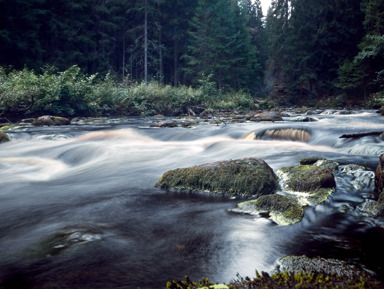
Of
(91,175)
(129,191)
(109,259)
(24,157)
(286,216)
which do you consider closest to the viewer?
(109,259)

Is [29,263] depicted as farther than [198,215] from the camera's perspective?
No

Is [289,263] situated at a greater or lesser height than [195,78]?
lesser

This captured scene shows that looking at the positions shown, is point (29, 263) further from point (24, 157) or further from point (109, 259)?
point (24, 157)

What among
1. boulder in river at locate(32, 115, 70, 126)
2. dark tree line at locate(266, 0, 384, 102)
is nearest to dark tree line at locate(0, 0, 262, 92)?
dark tree line at locate(266, 0, 384, 102)

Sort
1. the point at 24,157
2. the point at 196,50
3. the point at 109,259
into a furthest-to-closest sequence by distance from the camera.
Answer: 1. the point at 196,50
2. the point at 24,157
3. the point at 109,259

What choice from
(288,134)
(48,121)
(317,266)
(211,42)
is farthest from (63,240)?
(211,42)

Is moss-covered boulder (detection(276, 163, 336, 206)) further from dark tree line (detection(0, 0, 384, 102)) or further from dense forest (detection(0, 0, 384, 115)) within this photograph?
dense forest (detection(0, 0, 384, 115))

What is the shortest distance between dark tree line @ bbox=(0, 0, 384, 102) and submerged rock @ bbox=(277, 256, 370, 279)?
25507 millimetres

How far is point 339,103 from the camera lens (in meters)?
29.6

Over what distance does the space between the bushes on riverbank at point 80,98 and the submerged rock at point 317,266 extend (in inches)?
678

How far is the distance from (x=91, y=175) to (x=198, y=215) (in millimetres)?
3594

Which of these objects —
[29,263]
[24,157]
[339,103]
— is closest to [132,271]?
[29,263]

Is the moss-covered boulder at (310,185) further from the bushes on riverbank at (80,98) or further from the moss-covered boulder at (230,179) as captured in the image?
the bushes on riverbank at (80,98)

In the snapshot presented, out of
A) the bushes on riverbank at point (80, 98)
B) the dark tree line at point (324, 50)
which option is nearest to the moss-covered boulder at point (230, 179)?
the bushes on riverbank at point (80, 98)
